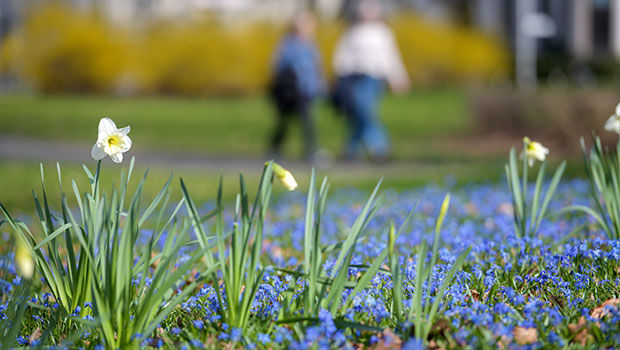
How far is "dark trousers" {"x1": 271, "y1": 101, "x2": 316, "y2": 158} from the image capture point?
8.79m

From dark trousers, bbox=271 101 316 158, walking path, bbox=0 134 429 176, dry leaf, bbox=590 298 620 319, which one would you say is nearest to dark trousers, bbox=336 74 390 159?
walking path, bbox=0 134 429 176

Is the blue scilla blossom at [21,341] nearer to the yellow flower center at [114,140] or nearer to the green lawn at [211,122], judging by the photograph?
the yellow flower center at [114,140]

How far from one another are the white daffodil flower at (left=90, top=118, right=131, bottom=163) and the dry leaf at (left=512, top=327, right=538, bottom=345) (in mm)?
1209

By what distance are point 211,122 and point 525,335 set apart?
45.2 ft

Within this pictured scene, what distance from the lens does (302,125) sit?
896cm

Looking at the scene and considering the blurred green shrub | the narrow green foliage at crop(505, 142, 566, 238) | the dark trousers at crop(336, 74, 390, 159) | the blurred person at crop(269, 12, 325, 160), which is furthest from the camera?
the blurred green shrub

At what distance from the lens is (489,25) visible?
33.1m

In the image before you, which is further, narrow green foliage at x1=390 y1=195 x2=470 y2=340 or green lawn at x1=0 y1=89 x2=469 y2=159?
green lawn at x1=0 y1=89 x2=469 y2=159

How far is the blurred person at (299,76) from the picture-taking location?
852 centimetres

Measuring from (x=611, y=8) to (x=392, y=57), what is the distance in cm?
2462

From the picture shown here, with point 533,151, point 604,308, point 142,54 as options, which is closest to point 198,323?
point 604,308

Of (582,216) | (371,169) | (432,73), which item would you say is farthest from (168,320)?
(432,73)

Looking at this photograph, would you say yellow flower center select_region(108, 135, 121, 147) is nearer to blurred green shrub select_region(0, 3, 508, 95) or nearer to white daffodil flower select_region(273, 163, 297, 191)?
white daffodil flower select_region(273, 163, 297, 191)

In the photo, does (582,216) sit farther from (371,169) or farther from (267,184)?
(371,169)
